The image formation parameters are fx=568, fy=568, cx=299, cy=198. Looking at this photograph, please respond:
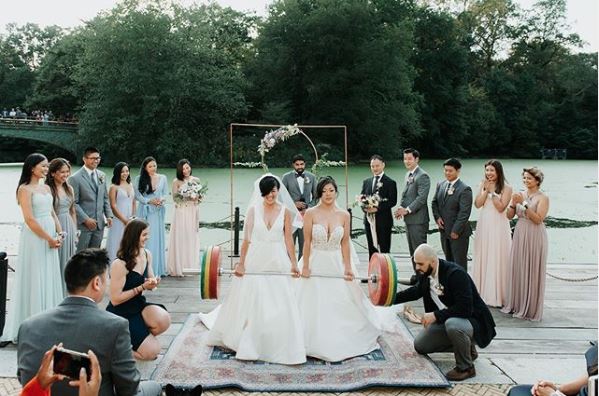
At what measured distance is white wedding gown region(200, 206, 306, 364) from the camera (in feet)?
15.3

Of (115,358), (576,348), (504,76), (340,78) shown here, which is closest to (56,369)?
(115,358)

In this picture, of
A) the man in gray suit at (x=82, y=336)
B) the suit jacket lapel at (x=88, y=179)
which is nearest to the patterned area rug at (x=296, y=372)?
the man in gray suit at (x=82, y=336)

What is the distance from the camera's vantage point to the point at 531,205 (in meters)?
5.93

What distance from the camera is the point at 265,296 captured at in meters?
4.88

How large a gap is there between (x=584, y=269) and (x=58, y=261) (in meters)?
7.39

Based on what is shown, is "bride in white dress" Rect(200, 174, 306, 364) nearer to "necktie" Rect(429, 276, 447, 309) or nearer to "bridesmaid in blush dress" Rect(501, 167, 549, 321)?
"necktie" Rect(429, 276, 447, 309)

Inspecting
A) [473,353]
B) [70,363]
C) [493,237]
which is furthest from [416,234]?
[70,363]

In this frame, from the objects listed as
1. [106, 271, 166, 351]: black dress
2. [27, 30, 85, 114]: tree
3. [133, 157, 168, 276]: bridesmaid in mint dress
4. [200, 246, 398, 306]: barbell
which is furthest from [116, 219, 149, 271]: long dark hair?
[27, 30, 85, 114]: tree

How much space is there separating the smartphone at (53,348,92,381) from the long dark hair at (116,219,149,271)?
2237 millimetres

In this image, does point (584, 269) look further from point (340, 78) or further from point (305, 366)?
point (340, 78)

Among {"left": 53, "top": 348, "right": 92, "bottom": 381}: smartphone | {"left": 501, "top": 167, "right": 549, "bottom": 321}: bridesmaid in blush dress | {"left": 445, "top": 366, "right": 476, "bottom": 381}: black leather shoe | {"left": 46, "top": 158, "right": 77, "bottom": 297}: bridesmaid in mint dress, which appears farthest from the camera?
{"left": 501, "top": 167, "right": 549, "bottom": 321}: bridesmaid in blush dress

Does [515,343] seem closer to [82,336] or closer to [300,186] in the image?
[300,186]

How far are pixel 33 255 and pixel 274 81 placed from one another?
31.4 m

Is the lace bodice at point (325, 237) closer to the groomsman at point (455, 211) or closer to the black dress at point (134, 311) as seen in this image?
the black dress at point (134, 311)
